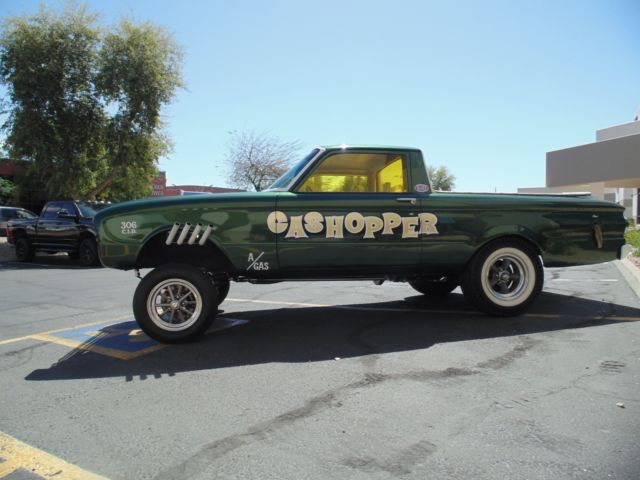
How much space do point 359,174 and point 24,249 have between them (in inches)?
548

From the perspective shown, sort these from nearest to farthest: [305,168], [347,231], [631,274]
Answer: [347,231], [305,168], [631,274]

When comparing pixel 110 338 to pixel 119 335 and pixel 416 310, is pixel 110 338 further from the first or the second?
pixel 416 310

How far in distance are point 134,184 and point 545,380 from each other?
24117 millimetres

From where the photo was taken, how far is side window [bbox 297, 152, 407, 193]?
5152mm

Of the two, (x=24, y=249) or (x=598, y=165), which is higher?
(x=598, y=165)

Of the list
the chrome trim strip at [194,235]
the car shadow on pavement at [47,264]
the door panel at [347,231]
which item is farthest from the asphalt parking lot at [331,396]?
the car shadow on pavement at [47,264]

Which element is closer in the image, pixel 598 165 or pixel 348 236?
pixel 348 236

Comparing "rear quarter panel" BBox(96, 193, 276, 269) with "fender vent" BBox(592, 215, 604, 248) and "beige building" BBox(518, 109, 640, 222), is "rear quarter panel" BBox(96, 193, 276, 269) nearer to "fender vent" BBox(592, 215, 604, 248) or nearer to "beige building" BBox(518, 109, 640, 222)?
"fender vent" BBox(592, 215, 604, 248)

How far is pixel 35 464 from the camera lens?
2504 millimetres

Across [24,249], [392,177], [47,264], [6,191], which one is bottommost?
[47,264]

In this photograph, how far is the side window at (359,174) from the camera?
203 inches

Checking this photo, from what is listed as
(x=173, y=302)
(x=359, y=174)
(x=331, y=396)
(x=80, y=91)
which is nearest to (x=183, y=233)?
(x=173, y=302)

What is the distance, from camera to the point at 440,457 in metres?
2.50

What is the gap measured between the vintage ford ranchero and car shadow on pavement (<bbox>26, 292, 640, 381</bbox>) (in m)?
0.35
